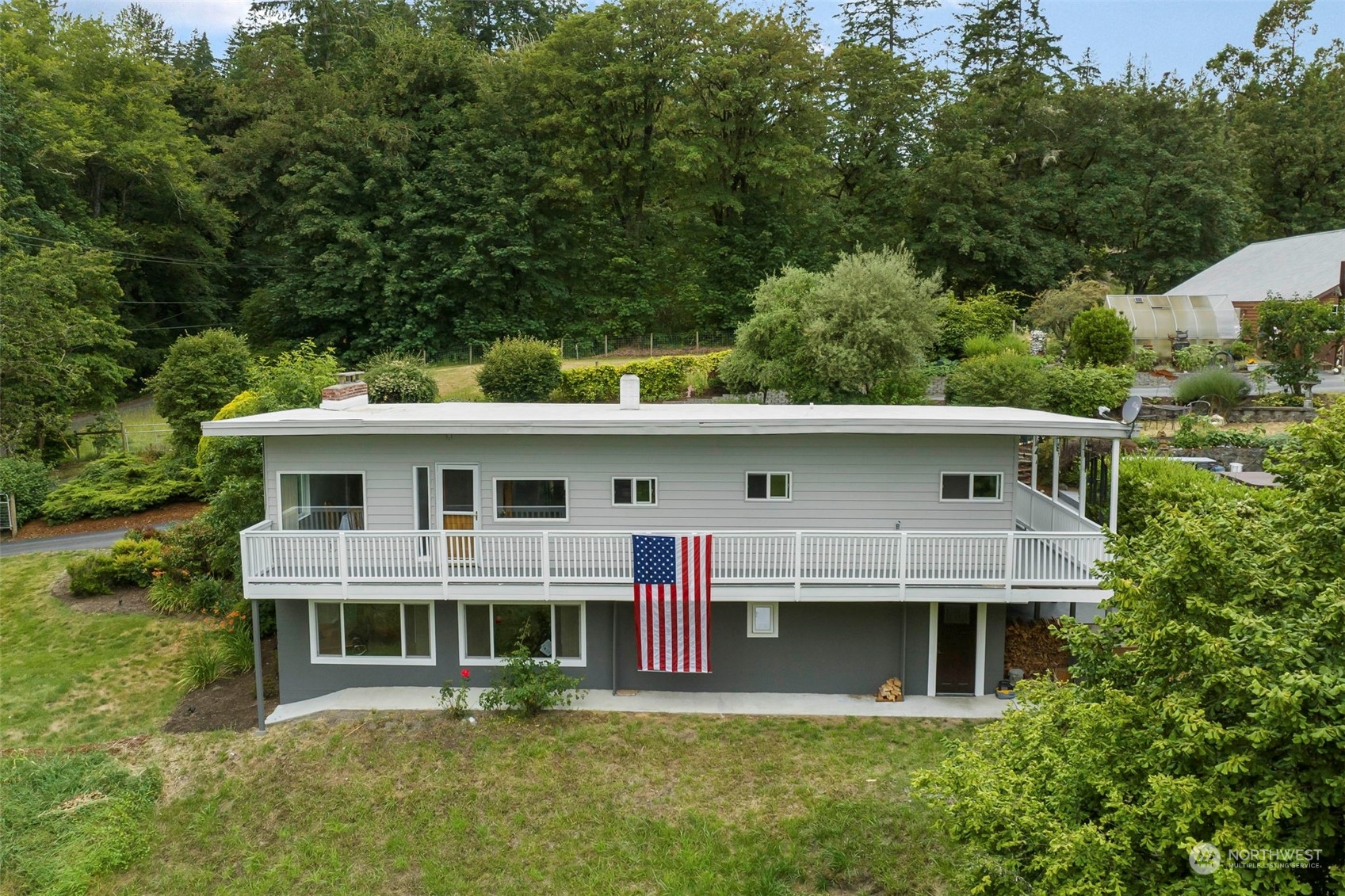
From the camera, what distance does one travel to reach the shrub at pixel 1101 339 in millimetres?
28219

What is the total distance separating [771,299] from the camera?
91.1 feet

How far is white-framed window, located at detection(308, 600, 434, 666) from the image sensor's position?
578 inches

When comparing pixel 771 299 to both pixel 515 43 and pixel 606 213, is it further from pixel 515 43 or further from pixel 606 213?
pixel 515 43

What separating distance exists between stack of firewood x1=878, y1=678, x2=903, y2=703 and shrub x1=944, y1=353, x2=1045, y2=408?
39.8 ft

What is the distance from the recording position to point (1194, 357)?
3080cm

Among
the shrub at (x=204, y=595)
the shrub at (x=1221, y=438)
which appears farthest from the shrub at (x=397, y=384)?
the shrub at (x=1221, y=438)

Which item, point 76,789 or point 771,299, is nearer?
point 76,789

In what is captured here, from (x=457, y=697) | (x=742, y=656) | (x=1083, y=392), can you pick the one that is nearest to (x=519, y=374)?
(x=457, y=697)

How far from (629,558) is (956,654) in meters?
5.53

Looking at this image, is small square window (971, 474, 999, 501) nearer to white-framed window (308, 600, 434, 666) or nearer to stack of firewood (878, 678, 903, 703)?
A: stack of firewood (878, 678, 903, 703)

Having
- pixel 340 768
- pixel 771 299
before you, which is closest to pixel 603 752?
pixel 340 768

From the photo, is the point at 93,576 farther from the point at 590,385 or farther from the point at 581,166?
the point at 581,166

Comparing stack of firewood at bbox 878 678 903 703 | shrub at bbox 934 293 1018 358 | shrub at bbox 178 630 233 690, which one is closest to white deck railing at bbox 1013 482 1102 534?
stack of firewood at bbox 878 678 903 703

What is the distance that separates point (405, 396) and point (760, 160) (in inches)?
792
